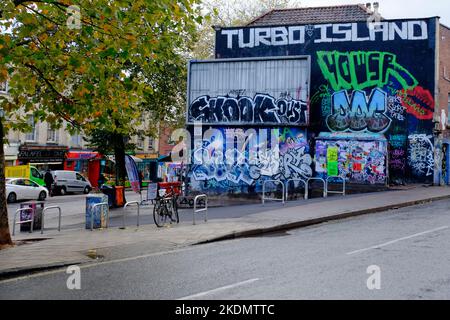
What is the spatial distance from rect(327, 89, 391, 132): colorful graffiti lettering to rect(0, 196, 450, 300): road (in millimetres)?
12821

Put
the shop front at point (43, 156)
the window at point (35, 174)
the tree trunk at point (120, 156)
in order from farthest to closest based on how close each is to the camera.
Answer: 1. the shop front at point (43, 156)
2. the window at point (35, 174)
3. the tree trunk at point (120, 156)

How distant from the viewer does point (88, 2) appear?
9.81 metres

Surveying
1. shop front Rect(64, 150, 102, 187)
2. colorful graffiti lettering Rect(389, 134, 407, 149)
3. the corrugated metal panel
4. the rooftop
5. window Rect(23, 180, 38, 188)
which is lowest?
window Rect(23, 180, 38, 188)

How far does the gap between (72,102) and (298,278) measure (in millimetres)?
6860

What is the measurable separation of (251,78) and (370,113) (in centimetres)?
587

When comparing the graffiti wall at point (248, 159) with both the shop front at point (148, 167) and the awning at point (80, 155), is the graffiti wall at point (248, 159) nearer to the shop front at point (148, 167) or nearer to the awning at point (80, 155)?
the awning at point (80, 155)

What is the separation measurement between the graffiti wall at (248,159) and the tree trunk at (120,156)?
129 inches

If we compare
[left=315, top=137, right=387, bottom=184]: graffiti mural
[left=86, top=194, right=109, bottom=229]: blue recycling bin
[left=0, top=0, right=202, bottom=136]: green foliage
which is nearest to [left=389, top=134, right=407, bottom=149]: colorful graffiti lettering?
[left=315, top=137, right=387, bottom=184]: graffiti mural

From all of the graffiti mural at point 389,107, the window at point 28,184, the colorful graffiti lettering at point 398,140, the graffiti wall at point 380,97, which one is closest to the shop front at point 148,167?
Result: the window at point 28,184

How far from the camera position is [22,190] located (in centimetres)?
2961

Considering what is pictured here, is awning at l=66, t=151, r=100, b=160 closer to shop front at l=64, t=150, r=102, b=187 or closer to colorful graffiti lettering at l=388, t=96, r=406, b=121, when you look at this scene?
shop front at l=64, t=150, r=102, b=187

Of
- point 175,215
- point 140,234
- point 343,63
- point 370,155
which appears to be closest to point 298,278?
point 140,234

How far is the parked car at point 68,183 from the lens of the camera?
36562mm

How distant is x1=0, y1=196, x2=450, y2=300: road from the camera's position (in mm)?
6840
